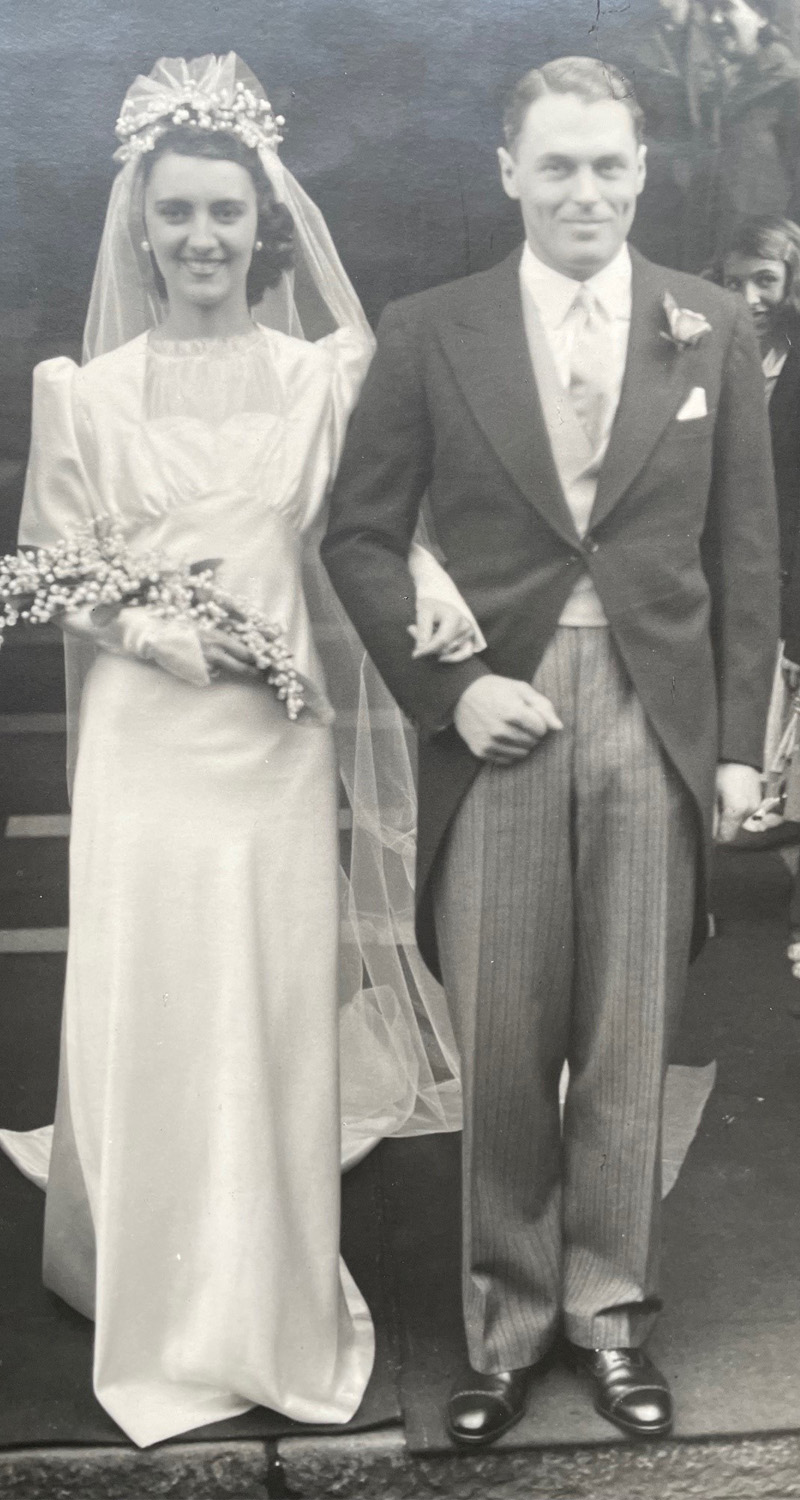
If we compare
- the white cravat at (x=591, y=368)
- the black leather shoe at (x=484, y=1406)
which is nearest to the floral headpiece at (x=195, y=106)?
the white cravat at (x=591, y=368)

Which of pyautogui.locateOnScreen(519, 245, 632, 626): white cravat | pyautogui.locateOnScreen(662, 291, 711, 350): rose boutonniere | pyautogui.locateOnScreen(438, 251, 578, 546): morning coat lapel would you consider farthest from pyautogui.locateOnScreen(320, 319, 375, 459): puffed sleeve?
pyautogui.locateOnScreen(662, 291, 711, 350): rose boutonniere

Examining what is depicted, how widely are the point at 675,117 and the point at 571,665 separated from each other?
1025mm

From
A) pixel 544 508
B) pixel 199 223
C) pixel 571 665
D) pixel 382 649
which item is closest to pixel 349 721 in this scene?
pixel 382 649

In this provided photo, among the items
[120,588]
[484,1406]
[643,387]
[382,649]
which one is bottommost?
[484,1406]

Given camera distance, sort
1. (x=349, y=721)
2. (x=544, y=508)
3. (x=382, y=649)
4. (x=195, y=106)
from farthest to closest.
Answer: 1. (x=349, y=721)
2. (x=382, y=649)
3. (x=544, y=508)
4. (x=195, y=106)

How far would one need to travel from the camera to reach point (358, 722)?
343 cm

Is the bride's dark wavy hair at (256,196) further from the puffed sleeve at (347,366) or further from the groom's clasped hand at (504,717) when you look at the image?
the groom's clasped hand at (504,717)

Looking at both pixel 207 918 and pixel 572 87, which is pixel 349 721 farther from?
pixel 572 87

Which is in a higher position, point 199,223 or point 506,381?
point 199,223

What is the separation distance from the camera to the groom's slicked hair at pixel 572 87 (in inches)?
121

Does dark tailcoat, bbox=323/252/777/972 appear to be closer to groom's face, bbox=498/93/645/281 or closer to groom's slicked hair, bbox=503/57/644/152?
groom's face, bbox=498/93/645/281

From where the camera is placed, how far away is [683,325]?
3135mm

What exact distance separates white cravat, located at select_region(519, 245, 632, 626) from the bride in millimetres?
320

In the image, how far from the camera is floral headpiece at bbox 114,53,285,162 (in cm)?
304
